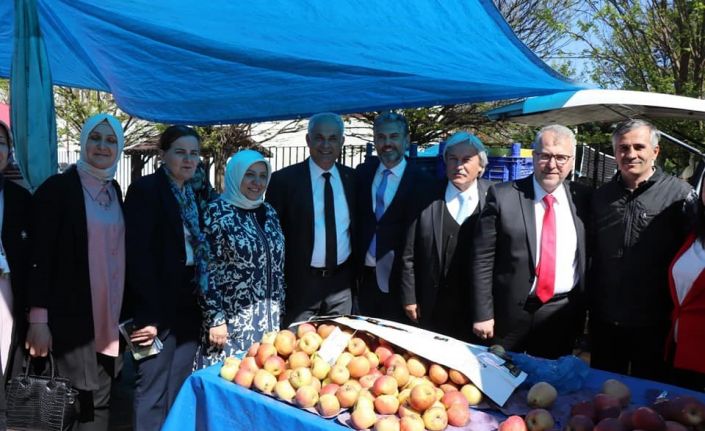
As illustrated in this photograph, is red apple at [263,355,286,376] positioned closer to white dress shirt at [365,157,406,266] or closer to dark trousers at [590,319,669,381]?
white dress shirt at [365,157,406,266]

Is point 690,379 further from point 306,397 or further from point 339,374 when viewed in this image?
point 306,397

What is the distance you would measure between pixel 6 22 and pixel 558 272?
4212 mm

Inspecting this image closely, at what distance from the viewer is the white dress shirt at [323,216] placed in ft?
11.1

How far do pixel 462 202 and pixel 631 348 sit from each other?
1086 mm

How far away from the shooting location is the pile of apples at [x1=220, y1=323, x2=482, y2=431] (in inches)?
75.1

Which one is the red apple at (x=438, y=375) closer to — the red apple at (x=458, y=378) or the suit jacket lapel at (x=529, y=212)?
the red apple at (x=458, y=378)

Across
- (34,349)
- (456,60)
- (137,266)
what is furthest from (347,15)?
(34,349)

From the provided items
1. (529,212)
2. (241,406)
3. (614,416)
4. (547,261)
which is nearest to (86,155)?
(241,406)

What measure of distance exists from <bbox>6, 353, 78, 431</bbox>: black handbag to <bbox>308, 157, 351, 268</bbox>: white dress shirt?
1432mm

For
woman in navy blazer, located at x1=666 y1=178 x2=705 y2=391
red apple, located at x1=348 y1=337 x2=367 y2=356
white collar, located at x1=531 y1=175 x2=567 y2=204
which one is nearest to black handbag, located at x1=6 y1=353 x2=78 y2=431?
red apple, located at x1=348 y1=337 x2=367 y2=356

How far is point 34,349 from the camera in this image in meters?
2.66

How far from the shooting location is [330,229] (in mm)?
3398

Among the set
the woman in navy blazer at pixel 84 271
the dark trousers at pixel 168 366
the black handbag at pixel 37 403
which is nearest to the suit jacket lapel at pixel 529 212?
the dark trousers at pixel 168 366

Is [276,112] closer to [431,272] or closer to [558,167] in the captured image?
[431,272]
